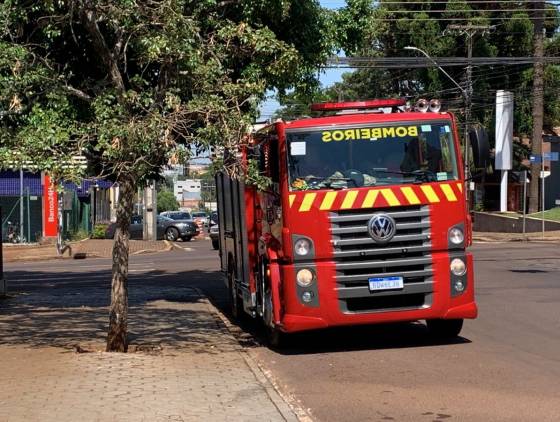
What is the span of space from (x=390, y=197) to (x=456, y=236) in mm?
978

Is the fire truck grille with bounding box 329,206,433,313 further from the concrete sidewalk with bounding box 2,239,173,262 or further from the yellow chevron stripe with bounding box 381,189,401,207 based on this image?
the concrete sidewalk with bounding box 2,239,173,262

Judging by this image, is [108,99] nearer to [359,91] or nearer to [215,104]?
[215,104]

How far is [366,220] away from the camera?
9.33 m

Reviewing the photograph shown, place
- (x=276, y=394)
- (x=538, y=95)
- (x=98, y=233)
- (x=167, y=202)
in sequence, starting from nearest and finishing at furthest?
(x=276, y=394) < (x=538, y=95) < (x=98, y=233) < (x=167, y=202)

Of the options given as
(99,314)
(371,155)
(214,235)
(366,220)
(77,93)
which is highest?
(77,93)

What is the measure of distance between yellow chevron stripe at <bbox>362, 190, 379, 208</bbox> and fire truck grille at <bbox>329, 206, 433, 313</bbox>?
73 millimetres

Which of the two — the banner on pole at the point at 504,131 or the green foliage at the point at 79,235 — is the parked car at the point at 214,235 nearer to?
the green foliage at the point at 79,235

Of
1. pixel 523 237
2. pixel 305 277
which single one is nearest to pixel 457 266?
pixel 305 277

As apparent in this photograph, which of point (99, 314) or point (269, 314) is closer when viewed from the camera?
point (269, 314)

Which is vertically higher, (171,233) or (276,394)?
(171,233)

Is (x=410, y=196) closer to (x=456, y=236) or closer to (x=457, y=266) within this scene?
(x=456, y=236)

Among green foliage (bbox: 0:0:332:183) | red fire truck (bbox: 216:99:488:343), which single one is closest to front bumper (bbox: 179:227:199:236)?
green foliage (bbox: 0:0:332:183)

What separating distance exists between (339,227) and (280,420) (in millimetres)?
3377

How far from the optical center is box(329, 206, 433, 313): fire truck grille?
936 cm
